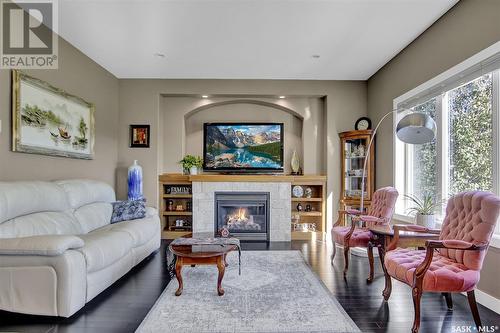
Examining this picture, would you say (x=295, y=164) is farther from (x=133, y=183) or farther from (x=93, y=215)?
A: (x=93, y=215)

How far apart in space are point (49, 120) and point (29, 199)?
Result: 120 centimetres

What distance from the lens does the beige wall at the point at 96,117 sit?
3.01 m

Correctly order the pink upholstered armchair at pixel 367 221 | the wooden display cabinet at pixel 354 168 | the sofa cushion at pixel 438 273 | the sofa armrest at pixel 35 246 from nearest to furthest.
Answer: the sofa cushion at pixel 438 273, the sofa armrest at pixel 35 246, the pink upholstered armchair at pixel 367 221, the wooden display cabinet at pixel 354 168

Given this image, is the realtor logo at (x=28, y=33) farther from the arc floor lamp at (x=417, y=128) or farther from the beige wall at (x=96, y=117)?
the arc floor lamp at (x=417, y=128)

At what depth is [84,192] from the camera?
377 centimetres

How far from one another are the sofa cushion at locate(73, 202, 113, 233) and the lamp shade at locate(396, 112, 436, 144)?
3766 millimetres

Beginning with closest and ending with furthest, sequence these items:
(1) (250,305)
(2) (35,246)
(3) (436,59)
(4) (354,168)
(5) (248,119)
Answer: (2) (35,246), (1) (250,305), (3) (436,59), (4) (354,168), (5) (248,119)

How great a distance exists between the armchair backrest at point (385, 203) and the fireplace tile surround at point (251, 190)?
65.4 inches

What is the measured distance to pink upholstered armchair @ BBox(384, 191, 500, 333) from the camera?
211cm

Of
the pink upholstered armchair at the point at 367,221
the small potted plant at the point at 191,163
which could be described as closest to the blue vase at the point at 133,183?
the small potted plant at the point at 191,163

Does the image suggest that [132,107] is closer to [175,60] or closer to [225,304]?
[175,60]

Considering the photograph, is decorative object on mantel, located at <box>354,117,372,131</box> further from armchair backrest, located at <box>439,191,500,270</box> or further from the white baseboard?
the white baseboard

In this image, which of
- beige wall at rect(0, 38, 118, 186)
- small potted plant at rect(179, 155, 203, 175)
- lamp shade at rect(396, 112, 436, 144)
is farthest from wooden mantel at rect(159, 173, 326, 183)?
lamp shade at rect(396, 112, 436, 144)

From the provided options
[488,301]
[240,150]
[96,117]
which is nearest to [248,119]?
[240,150]
